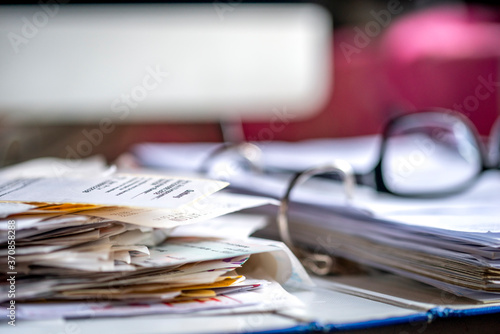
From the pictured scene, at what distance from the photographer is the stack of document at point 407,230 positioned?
14.3 inches

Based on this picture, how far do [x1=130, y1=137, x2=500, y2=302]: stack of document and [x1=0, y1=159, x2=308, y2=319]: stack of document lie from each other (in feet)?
0.34

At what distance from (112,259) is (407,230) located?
0.21 meters

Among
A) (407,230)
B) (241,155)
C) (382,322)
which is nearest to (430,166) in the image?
(241,155)

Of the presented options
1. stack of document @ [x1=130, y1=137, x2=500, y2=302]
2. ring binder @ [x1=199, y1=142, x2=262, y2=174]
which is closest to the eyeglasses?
stack of document @ [x1=130, y1=137, x2=500, y2=302]

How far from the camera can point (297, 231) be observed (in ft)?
1.66

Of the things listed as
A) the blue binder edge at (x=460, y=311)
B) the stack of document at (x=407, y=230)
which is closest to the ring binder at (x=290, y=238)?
the stack of document at (x=407, y=230)

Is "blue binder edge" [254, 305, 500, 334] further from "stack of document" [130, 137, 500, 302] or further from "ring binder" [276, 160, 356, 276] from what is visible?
"ring binder" [276, 160, 356, 276]

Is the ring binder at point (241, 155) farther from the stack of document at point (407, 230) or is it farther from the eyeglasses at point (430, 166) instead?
the eyeglasses at point (430, 166)

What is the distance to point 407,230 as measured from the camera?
0.40 metres

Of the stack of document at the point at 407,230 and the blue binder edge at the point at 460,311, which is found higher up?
the stack of document at the point at 407,230

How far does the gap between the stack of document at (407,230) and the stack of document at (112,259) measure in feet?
0.34

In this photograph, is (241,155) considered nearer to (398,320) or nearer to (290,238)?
(290,238)

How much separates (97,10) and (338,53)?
23.0 inches

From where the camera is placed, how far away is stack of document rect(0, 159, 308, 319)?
0.32 m
